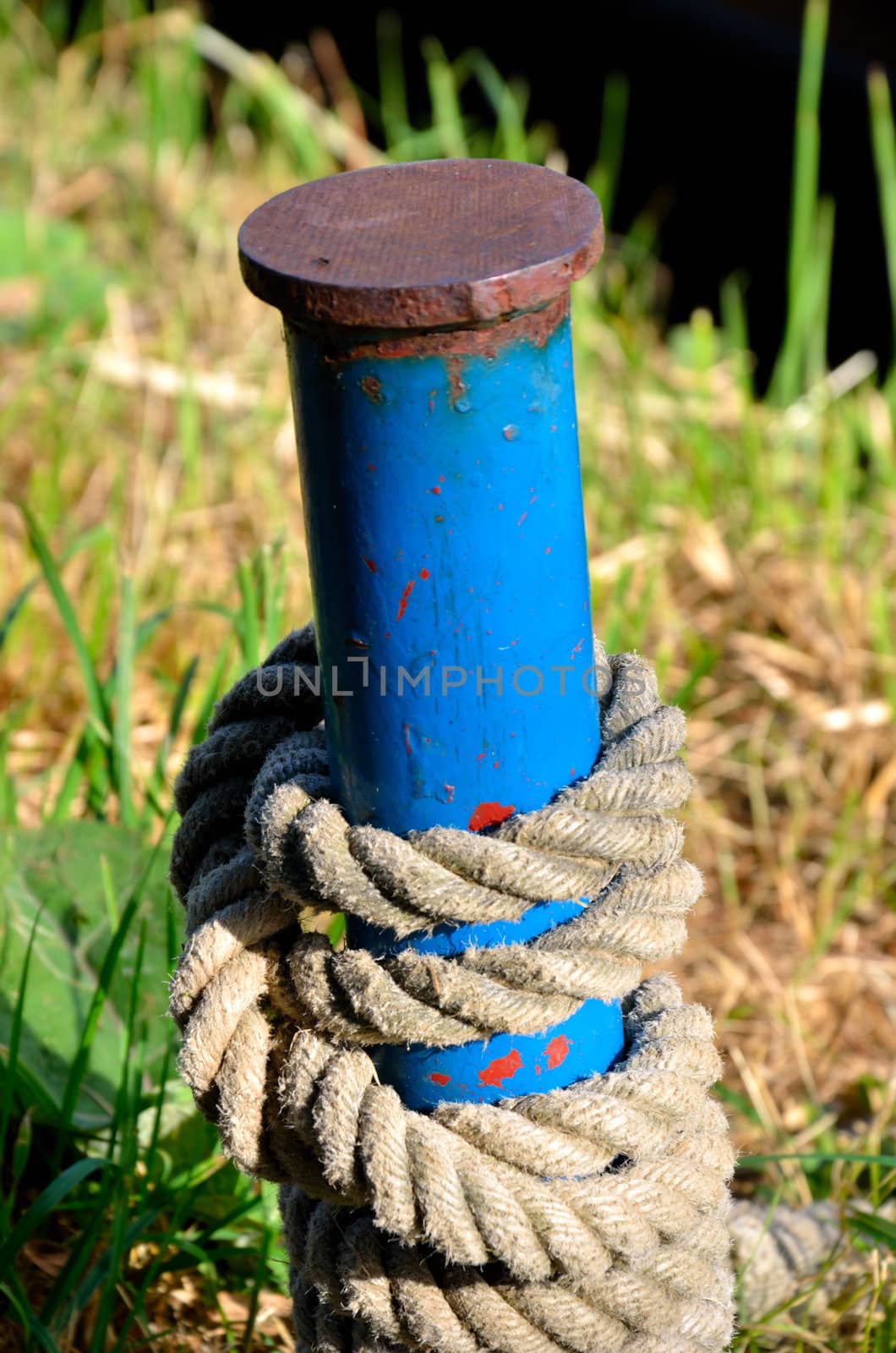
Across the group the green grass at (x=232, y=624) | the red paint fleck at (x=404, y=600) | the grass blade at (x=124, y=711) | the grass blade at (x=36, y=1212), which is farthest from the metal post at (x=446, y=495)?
the grass blade at (x=124, y=711)

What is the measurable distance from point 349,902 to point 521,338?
1.12ft

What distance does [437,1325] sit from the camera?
3.09 feet

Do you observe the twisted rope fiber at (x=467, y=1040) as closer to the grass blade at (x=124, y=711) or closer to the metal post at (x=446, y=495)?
the metal post at (x=446, y=495)

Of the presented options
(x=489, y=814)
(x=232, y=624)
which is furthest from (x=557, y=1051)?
(x=232, y=624)

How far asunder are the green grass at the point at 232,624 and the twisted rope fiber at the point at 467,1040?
0.97ft

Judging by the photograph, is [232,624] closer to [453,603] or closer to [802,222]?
[453,603]

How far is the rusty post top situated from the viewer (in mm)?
741

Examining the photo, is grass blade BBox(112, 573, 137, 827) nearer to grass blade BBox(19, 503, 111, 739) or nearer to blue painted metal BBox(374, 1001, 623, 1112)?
grass blade BBox(19, 503, 111, 739)

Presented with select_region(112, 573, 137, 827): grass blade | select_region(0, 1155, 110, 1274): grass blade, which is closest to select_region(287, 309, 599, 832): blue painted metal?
select_region(0, 1155, 110, 1274): grass blade

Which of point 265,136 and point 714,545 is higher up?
point 265,136

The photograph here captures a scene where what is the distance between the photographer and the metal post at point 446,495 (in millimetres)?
762

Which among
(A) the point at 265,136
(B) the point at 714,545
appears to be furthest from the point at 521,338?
(A) the point at 265,136

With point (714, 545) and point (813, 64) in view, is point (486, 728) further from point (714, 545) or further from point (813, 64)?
point (813, 64)

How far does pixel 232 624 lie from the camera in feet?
6.16
